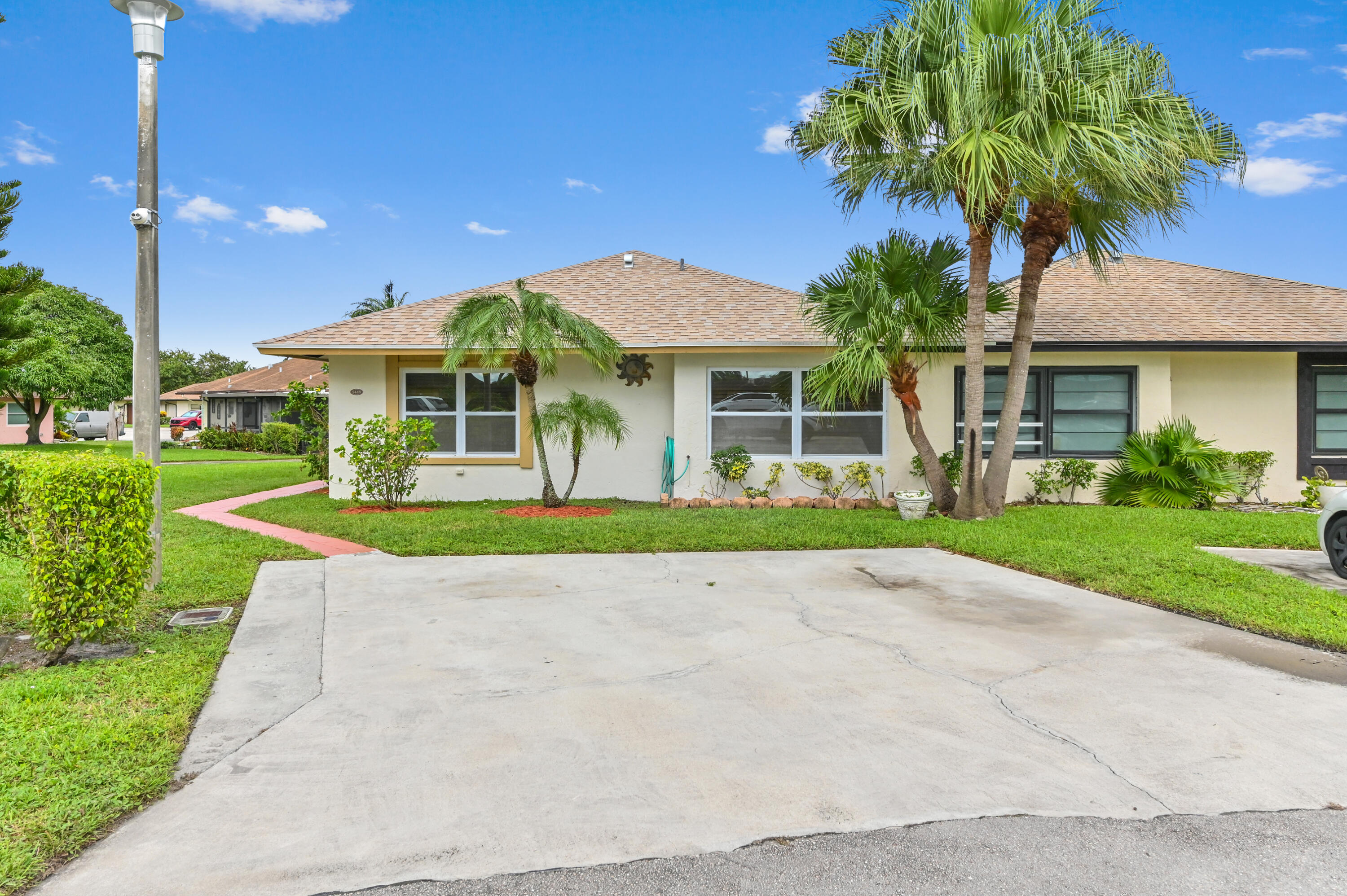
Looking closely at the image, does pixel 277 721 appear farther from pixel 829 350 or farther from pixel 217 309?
pixel 217 309

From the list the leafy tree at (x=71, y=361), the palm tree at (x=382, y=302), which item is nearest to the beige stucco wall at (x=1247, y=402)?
the palm tree at (x=382, y=302)

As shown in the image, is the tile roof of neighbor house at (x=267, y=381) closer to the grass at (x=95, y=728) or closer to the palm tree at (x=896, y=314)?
the palm tree at (x=896, y=314)

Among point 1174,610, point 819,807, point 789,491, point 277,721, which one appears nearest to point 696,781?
point 819,807

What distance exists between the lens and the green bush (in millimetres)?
4383

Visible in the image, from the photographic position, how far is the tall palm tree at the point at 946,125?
906 cm

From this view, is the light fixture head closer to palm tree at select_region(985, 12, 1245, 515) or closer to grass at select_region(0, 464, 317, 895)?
grass at select_region(0, 464, 317, 895)

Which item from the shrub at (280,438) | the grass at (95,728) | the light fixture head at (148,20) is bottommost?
the grass at (95,728)

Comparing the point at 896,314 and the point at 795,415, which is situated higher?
the point at 896,314

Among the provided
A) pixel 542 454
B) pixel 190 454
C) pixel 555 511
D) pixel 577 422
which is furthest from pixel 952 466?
pixel 190 454

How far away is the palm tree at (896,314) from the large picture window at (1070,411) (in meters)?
1.97

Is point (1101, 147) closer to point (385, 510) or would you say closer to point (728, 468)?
point (728, 468)

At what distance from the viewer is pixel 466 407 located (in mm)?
13305

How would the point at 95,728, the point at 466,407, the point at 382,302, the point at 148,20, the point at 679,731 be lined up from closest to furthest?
the point at 95,728 < the point at 679,731 < the point at 148,20 < the point at 466,407 < the point at 382,302

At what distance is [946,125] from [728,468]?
231 inches
